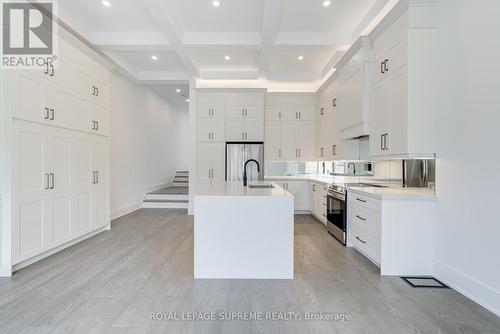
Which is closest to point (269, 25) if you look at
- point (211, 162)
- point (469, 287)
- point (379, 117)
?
point (379, 117)

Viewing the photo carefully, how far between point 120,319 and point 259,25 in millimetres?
3956

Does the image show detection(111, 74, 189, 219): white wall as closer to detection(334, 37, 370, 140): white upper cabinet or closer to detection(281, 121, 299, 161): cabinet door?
detection(281, 121, 299, 161): cabinet door

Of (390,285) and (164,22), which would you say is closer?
(390,285)

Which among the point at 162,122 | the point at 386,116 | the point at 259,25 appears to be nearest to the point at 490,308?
the point at 386,116

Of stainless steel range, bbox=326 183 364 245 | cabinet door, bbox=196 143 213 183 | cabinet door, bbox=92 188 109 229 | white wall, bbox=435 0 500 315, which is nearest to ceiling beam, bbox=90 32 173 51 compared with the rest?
cabinet door, bbox=196 143 213 183

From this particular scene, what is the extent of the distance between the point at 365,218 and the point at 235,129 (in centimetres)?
351

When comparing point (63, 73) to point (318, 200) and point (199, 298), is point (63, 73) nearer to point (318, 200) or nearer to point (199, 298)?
point (199, 298)

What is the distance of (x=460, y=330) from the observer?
1829 mm

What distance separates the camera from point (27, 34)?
9.52 feet

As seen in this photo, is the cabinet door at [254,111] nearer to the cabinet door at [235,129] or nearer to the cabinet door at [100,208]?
the cabinet door at [235,129]

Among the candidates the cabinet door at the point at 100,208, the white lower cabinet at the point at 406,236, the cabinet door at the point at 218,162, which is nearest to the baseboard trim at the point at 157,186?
the cabinet door at the point at 218,162

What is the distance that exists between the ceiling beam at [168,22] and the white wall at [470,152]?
313cm

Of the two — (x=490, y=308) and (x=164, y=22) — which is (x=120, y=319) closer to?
(x=490, y=308)

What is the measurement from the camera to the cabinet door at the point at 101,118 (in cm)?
412
